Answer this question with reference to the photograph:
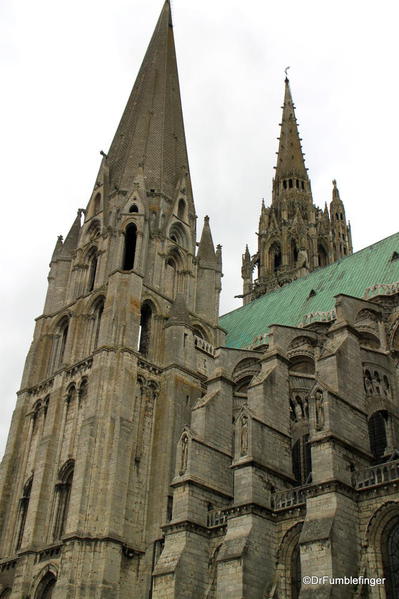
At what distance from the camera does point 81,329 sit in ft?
99.6

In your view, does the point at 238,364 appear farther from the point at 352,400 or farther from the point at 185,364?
the point at 352,400

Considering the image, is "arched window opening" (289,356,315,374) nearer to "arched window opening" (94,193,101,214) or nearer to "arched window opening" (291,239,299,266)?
"arched window opening" (94,193,101,214)

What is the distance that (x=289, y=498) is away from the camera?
A: 20641mm

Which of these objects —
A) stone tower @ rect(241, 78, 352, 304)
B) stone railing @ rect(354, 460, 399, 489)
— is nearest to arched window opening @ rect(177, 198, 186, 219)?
stone tower @ rect(241, 78, 352, 304)

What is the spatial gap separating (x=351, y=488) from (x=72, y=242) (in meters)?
20.6

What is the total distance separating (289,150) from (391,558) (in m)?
42.9

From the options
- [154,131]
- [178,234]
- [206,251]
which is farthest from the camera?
[154,131]

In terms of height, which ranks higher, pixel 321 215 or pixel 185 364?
pixel 321 215

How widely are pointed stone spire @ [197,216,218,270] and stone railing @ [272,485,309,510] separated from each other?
1594 cm

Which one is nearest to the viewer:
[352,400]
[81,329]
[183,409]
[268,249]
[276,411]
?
[352,400]

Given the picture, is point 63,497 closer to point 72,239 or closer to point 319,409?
point 319,409

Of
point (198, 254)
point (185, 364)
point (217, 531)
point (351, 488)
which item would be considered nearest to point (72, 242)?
point (198, 254)

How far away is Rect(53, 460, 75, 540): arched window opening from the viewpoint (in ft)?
83.8

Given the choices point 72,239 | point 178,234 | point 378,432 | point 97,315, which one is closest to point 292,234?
point 178,234
